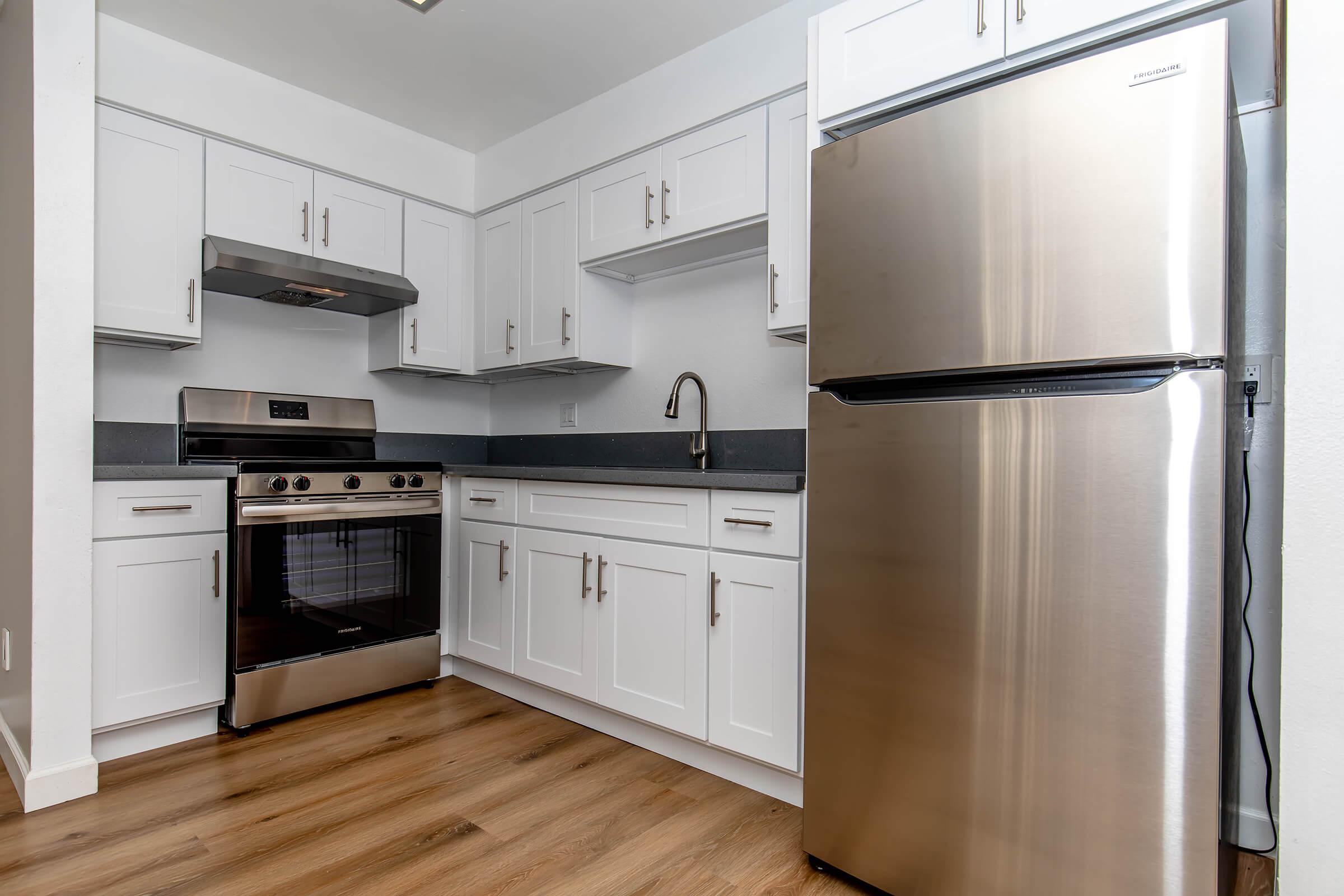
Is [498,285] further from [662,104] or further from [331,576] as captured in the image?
[331,576]

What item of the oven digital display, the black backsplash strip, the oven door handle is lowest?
the oven door handle

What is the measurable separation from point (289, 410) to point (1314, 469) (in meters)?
3.25

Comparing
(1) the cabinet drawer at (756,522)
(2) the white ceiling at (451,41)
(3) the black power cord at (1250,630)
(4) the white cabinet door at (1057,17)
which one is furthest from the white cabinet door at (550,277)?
(3) the black power cord at (1250,630)

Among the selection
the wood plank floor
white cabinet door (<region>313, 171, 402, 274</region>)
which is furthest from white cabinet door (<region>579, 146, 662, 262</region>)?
the wood plank floor

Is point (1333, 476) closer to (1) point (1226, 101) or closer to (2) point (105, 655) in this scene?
(1) point (1226, 101)

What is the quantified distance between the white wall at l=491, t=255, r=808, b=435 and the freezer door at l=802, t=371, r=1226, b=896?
1010 millimetres

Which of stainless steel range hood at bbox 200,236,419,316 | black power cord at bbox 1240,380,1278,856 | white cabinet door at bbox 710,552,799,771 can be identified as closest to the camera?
black power cord at bbox 1240,380,1278,856

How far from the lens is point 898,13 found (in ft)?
5.45

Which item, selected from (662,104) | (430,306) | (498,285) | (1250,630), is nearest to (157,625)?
(430,306)

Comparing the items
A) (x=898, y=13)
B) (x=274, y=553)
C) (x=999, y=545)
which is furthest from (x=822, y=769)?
(x=274, y=553)

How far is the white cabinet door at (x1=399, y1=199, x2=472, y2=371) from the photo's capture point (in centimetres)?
329

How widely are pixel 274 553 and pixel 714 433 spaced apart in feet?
5.34

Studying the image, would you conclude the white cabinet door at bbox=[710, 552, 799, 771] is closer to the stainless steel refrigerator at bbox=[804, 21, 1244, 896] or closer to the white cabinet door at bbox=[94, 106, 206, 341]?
the stainless steel refrigerator at bbox=[804, 21, 1244, 896]

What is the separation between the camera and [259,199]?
280 centimetres
